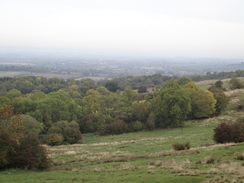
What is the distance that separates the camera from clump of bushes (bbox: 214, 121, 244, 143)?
28.0 m

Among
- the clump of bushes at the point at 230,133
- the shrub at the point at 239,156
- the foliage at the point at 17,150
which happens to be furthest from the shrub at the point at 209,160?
the foliage at the point at 17,150

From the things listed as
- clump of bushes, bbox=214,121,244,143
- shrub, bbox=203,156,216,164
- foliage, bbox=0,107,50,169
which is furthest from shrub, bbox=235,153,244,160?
foliage, bbox=0,107,50,169

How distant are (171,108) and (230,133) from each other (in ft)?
81.4

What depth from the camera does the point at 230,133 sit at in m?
29.2

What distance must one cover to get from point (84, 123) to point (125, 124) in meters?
11.3

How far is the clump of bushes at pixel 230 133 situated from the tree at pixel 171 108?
22.2 metres

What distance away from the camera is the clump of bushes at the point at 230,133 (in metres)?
28.0

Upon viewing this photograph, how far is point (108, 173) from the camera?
20.1 metres

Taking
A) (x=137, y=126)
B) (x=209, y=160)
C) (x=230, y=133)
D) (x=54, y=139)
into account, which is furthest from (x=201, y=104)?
(x=209, y=160)

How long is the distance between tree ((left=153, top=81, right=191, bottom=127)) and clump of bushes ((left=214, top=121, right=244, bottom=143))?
22.2 metres

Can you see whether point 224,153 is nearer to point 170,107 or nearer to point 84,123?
point 170,107

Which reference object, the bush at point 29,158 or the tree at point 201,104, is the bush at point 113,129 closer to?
the tree at point 201,104

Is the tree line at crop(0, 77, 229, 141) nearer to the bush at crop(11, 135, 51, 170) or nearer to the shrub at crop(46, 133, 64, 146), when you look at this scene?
the shrub at crop(46, 133, 64, 146)


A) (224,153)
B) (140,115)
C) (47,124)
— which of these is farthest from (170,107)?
(224,153)
